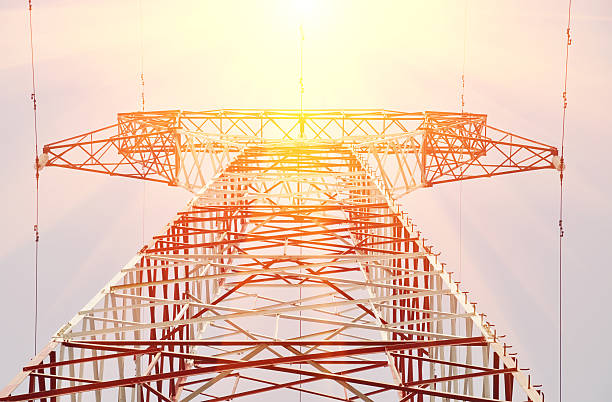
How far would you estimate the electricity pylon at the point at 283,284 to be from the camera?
12.0 m

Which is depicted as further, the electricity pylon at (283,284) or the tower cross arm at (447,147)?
the tower cross arm at (447,147)

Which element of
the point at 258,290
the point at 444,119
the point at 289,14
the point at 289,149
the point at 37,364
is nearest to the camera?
the point at 37,364

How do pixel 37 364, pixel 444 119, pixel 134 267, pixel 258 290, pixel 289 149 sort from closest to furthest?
1. pixel 37 364
2. pixel 134 267
3. pixel 289 149
4. pixel 444 119
5. pixel 258 290

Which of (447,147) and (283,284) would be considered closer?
(283,284)

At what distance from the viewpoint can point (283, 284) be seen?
1762 centimetres

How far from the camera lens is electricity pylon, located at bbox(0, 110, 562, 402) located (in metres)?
12.0

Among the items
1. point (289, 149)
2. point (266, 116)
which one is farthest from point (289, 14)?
point (289, 149)

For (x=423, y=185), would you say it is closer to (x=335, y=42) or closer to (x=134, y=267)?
(x=134, y=267)

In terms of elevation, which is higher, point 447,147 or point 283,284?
point 447,147

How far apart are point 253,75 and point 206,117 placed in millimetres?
25891

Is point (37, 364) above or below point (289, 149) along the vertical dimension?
below

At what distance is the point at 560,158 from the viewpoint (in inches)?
1339

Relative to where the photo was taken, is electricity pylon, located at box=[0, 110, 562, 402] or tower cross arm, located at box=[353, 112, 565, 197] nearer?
electricity pylon, located at box=[0, 110, 562, 402]

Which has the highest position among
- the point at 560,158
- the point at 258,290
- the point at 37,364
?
the point at 560,158
